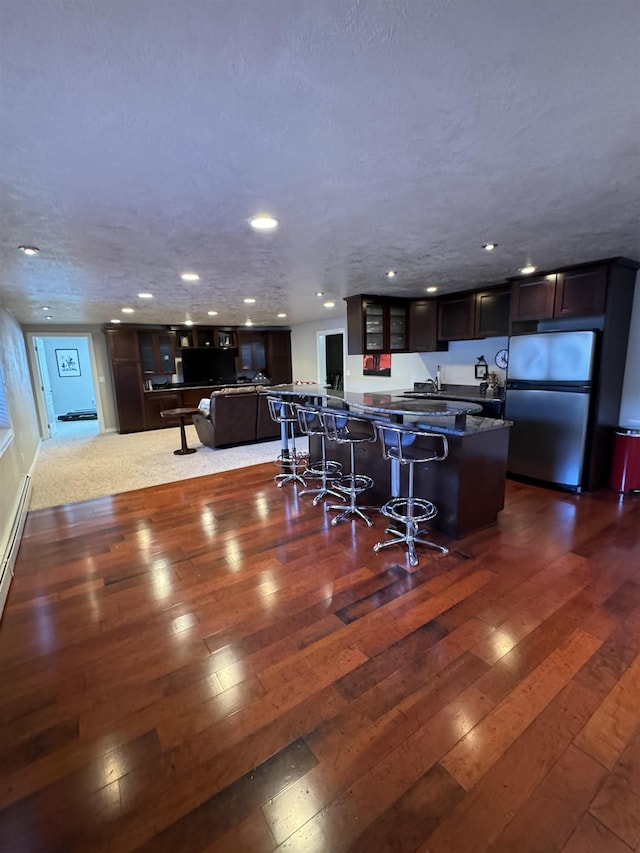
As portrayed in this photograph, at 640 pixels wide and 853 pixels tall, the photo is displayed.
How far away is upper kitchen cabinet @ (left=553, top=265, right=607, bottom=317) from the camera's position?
3637 millimetres

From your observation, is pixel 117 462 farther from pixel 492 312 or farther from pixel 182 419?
pixel 492 312

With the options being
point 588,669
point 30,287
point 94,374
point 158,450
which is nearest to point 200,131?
point 588,669

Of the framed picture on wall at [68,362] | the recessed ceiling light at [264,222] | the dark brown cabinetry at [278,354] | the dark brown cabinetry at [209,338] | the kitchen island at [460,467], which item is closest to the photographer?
the recessed ceiling light at [264,222]

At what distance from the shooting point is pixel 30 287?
13.1 feet

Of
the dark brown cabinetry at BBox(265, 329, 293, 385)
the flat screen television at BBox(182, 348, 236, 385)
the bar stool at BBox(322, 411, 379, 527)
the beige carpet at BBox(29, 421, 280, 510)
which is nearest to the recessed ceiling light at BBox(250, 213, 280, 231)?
the bar stool at BBox(322, 411, 379, 527)

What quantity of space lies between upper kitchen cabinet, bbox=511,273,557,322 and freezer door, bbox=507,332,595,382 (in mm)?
234

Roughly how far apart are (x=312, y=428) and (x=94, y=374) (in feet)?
20.3

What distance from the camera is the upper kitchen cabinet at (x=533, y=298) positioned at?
3.97 meters

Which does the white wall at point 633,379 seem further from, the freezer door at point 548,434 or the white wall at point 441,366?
the white wall at point 441,366

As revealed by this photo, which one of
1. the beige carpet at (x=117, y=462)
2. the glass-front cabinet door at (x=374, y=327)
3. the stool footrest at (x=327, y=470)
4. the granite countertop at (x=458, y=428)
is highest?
the glass-front cabinet door at (x=374, y=327)

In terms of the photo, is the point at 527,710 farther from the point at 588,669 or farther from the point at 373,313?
the point at 373,313

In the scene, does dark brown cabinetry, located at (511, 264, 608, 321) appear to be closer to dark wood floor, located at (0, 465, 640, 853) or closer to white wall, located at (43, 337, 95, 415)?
dark wood floor, located at (0, 465, 640, 853)

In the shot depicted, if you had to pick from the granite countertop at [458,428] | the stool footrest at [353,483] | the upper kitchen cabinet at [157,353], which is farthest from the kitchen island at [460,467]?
the upper kitchen cabinet at [157,353]

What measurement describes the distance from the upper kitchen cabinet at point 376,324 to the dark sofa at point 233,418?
6.87 feet
